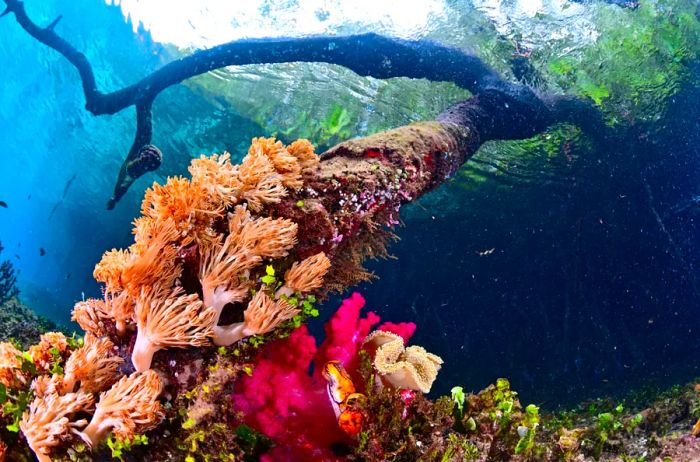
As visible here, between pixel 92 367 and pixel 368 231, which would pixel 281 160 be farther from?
pixel 92 367

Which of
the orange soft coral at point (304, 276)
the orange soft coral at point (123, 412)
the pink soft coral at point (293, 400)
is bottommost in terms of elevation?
the pink soft coral at point (293, 400)

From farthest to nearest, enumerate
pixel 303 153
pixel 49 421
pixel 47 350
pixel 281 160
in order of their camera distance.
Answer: pixel 303 153
pixel 281 160
pixel 47 350
pixel 49 421

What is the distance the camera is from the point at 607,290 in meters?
16.7

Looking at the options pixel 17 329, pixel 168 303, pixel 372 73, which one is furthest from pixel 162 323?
pixel 17 329

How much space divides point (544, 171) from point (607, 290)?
623 centimetres

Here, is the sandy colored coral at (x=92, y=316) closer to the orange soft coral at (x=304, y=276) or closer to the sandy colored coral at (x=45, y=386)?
the sandy colored coral at (x=45, y=386)

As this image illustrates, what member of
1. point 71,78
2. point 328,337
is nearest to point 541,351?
point 328,337

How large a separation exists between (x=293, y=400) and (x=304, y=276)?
29.5 inches

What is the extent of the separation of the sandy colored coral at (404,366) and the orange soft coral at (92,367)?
1.42 m

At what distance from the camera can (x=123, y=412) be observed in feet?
6.15

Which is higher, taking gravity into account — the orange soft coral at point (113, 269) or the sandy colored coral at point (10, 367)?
the orange soft coral at point (113, 269)

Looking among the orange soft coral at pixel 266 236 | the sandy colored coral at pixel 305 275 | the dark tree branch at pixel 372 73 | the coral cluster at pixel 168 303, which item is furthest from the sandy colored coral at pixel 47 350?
the dark tree branch at pixel 372 73

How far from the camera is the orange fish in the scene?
2.26 meters

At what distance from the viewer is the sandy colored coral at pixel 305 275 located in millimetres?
2465
